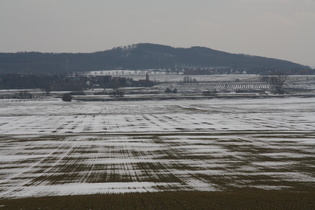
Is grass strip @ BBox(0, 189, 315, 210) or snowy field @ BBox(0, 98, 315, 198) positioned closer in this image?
grass strip @ BBox(0, 189, 315, 210)

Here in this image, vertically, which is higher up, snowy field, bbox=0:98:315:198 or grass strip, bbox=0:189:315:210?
grass strip, bbox=0:189:315:210

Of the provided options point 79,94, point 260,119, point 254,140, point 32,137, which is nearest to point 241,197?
point 254,140

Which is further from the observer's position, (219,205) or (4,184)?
(4,184)

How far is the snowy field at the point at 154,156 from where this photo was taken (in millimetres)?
23250

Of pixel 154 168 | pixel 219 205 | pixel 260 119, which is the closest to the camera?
pixel 219 205

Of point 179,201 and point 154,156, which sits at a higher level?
point 179,201

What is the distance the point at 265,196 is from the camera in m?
19.6

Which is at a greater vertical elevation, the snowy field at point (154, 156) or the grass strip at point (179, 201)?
the grass strip at point (179, 201)

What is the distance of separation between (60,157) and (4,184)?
901 centimetres

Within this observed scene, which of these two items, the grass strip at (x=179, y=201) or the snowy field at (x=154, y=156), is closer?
the grass strip at (x=179, y=201)

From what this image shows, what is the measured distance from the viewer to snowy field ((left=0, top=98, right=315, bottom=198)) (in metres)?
23.2

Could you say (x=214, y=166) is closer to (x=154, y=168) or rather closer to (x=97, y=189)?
(x=154, y=168)

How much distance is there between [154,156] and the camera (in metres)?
32.7

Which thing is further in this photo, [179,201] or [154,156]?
[154,156]
